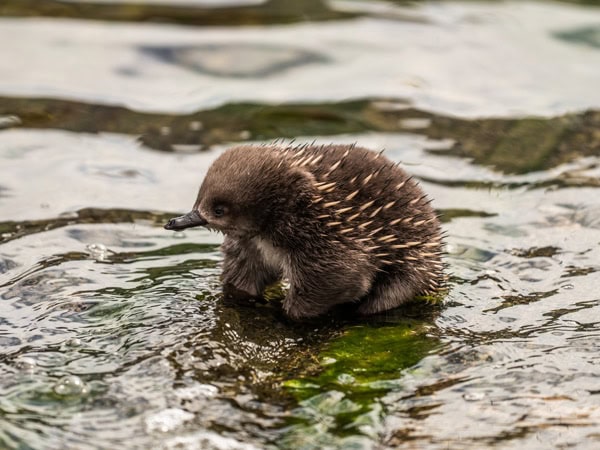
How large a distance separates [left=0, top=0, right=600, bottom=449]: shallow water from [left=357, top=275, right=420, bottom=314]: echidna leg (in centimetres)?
10

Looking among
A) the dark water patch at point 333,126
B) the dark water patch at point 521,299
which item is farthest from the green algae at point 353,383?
the dark water patch at point 333,126

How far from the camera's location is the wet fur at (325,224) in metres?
5.92

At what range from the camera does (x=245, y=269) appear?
6.27 metres

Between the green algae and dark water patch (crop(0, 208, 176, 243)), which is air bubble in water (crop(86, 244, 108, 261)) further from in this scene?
the green algae

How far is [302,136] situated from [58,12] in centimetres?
408

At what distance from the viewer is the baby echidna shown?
19.4 feet

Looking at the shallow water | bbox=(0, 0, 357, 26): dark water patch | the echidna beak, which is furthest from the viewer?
bbox=(0, 0, 357, 26): dark water patch

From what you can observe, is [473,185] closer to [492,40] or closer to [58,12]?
[492,40]

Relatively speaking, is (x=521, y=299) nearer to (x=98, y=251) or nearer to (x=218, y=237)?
(x=218, y=237)

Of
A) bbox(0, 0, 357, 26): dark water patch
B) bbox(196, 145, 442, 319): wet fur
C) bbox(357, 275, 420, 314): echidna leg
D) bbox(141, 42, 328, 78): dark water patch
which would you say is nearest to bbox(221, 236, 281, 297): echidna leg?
bbox(196, 145, 442, 319): wet fur

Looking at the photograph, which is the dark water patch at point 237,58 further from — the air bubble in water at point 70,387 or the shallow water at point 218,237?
the air bubble in water at point 70,387

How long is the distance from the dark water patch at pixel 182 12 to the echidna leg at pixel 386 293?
679cm

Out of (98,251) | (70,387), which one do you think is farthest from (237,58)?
(70,387)

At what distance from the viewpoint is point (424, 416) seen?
486 cm
